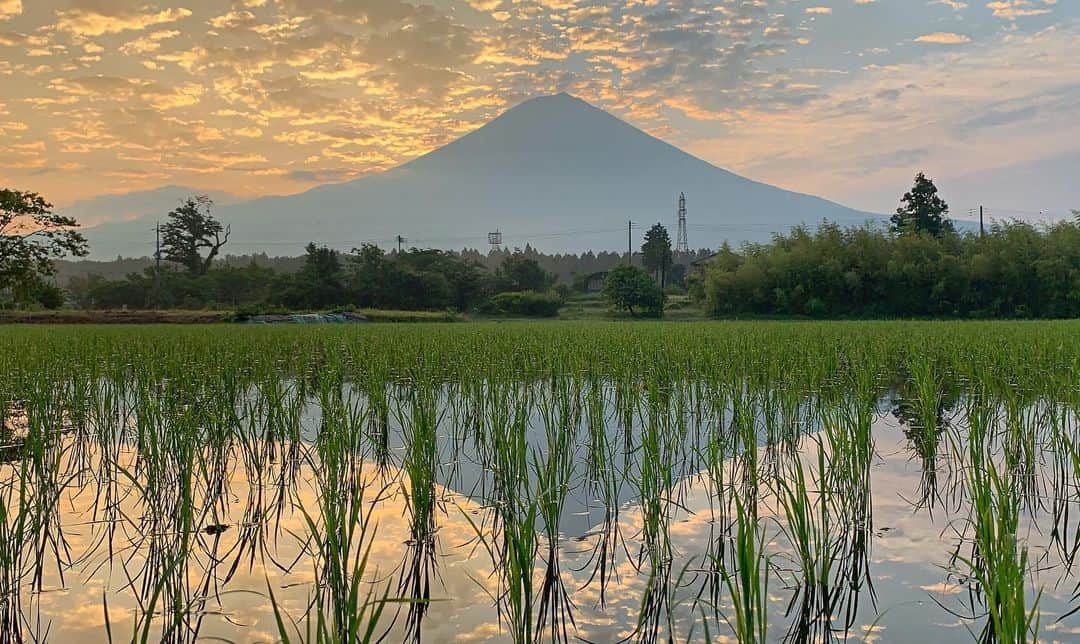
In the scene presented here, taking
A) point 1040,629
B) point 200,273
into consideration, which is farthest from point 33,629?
point 200,273

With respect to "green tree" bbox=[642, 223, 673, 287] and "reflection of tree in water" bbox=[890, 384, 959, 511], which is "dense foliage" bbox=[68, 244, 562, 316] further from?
"reflection of tree in water" bbox=[890, 384, 959, 511]

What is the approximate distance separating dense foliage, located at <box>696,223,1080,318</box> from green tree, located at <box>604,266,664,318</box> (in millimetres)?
2284

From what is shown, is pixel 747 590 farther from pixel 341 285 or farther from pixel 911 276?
pixel 341 285

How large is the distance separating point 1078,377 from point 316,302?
34982 mm

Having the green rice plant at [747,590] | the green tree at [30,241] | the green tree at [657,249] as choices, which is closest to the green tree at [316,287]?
the green tree at [30,241]

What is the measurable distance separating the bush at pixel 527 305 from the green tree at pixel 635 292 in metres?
3.21

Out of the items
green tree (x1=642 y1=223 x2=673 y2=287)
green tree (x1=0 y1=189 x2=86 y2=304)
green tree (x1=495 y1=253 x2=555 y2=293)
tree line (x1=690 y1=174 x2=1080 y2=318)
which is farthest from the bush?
green tree (x1=0 y1=189 x2=86 y2=304)

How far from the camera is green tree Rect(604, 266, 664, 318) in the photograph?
113ft

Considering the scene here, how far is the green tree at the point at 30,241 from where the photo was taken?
82.9 ft

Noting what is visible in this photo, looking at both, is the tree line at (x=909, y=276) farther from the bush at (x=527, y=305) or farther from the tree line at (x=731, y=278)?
the bush at (x=527, y=305)

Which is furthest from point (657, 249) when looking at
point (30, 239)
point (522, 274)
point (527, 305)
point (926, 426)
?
point (926, 426)

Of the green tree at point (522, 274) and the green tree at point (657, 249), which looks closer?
the green tree at point (522, 274)

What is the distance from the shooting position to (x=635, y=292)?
34.3 metres

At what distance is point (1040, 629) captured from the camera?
2.32 meters
